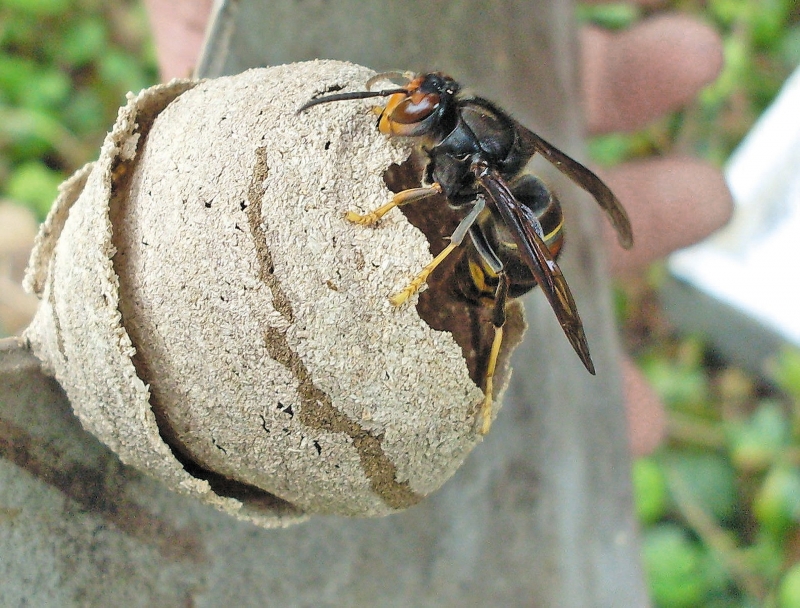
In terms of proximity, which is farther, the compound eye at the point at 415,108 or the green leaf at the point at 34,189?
the green leaf at the point at 34,189

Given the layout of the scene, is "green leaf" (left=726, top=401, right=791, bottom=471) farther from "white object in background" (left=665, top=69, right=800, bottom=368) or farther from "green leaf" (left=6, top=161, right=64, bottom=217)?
"green leaf" (left=6, top=161, right=64, bottom=217)

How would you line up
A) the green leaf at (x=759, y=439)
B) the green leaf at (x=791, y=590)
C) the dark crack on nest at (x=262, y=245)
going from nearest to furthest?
the dark crack on nest at (x=262, y=245) → the green leaf at (x=791, y=590) → the green leaf at (x=759, y=439)

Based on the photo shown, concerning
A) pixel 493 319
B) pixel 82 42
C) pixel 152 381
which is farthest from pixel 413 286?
pixel 82 42

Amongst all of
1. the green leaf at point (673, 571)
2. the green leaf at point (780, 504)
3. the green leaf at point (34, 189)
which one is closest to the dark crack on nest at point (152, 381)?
the green leaf at point (34, 189)

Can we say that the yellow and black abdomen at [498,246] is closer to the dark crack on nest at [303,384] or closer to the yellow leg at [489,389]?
the yellow leg at [489,389]

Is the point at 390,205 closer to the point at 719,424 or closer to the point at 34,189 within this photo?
the point at 34,189

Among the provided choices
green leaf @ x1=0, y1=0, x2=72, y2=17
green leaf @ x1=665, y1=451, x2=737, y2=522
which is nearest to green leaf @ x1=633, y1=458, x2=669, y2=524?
green leaf @ x1=665, y1=451, x2=737, y2=522

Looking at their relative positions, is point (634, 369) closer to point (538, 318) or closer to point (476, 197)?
point (538, 318)
